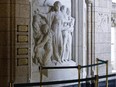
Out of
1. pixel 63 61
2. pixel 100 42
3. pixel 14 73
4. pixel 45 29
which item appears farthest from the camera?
pixel 100 42

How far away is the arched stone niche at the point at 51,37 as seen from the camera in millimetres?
7176

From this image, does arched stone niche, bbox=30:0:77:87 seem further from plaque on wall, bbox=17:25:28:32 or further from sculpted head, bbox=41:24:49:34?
plaque on wall, bbox=17:25:28:32

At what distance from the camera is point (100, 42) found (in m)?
8.65

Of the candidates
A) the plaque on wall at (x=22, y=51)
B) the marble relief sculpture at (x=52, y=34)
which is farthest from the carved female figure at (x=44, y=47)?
the plaque on wall at (x=22, y=51)

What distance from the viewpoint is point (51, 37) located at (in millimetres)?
7395

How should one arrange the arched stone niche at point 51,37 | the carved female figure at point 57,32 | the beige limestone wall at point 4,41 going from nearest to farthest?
1. the beige limestone wall at point 4,41
2. the arched stone niche at point 51,37
3. the carved female figure at point 57,32

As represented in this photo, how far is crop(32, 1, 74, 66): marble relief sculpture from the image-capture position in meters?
7.20

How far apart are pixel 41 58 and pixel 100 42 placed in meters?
2.08

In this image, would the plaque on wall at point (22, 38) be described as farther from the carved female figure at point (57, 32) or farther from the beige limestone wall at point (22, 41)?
the carved female figure at point (57, 32)

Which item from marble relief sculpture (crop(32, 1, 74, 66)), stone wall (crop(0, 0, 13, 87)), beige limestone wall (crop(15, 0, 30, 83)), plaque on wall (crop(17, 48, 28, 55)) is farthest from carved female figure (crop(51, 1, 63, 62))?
stone wall (crop(0, 0, 13, 87))

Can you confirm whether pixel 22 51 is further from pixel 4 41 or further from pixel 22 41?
pixel 4 41

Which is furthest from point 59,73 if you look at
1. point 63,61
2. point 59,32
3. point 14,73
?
point 14,73

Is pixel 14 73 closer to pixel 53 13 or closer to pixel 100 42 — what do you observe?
pixel 53 13

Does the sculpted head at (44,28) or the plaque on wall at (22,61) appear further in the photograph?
the sculpted head at (44,28)
